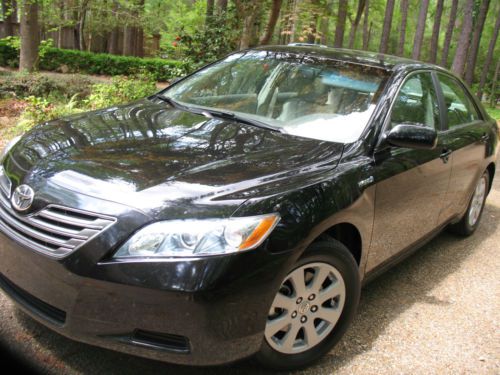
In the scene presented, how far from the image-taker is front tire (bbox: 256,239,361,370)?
2535 millimetres

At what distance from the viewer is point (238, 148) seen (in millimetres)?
2918

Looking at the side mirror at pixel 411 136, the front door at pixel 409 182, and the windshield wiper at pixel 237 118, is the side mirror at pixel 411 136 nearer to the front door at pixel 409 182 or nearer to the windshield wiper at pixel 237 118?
the front door at pixel 409 182

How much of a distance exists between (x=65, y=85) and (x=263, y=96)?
7616 millimetres

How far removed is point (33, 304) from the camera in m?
2.46

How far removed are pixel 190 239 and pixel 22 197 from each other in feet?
2.93

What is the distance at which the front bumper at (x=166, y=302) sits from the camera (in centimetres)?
214

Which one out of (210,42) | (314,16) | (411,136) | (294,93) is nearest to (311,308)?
(411,136)

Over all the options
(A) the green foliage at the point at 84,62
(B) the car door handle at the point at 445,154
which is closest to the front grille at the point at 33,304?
(B) the car door handle at the point at 445,154

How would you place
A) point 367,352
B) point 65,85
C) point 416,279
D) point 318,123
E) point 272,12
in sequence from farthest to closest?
1. point 65,85
2. point 272,12
3. point 416,279
4. point 318,123
5. point 367,352

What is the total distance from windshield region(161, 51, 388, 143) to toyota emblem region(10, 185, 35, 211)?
4.93ft

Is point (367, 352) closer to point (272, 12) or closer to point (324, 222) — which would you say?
point (324, 222)

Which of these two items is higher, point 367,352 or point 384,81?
point 384,81

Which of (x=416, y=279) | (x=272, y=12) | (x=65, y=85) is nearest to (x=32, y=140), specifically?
(x=416, y=279)

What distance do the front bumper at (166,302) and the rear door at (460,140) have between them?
2301 millimetres
